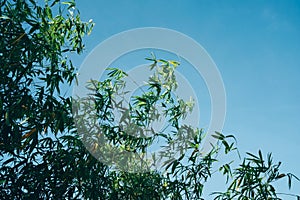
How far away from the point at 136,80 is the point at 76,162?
89cm

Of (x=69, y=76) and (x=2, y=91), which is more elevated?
(x=69, y=76)

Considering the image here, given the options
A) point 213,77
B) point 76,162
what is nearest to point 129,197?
point 76,162

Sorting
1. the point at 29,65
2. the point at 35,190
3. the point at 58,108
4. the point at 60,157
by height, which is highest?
the point at 29,65

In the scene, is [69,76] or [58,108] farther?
[69,76]

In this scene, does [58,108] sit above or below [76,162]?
above

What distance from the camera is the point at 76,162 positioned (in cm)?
366

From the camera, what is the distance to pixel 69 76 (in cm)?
391

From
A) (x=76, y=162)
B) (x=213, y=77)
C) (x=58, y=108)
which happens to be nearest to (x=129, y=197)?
(x=76, y=162)

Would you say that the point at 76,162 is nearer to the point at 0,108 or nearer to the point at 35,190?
the point at 35,190

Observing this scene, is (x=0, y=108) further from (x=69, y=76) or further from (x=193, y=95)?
(x=193, y=95)

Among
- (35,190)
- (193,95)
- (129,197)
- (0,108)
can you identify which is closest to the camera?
(0,108)

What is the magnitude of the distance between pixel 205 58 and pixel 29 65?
4.55 ft

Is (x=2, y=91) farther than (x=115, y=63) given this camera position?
No

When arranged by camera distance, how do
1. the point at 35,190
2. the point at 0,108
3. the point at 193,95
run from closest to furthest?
the point at 0,108, the point at 35,190, the point at 193,95
